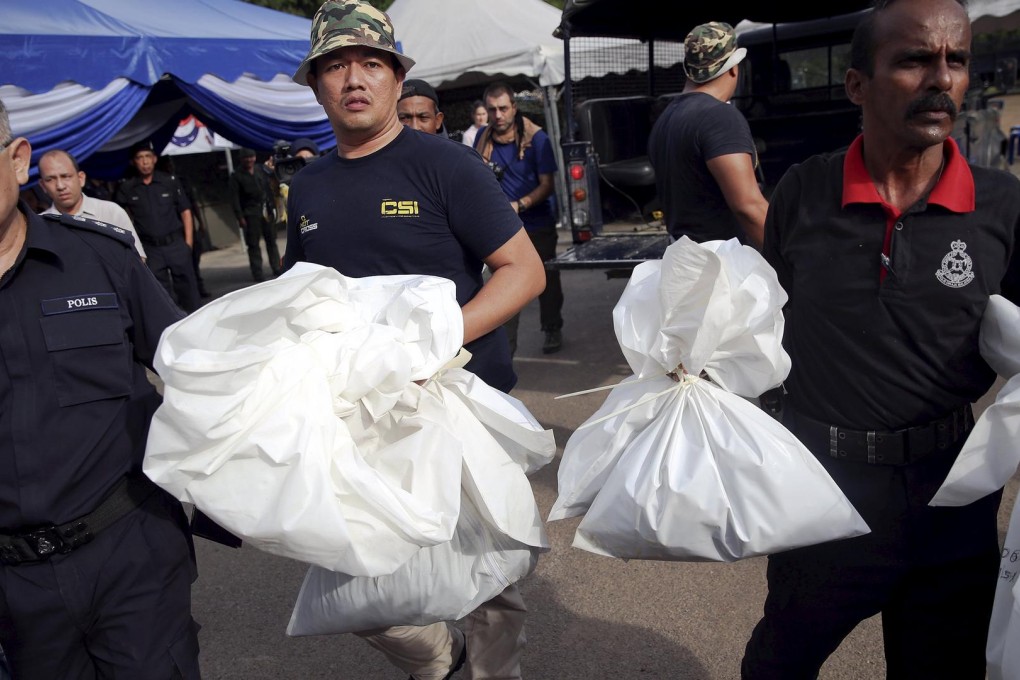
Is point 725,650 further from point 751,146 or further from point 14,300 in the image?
point 14,300

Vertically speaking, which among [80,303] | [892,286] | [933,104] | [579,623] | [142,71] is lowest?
[579,623]

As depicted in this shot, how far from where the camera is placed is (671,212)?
4.17m

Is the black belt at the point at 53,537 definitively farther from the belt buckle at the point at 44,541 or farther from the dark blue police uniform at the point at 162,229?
the dark blue police uniform at the point at 162,229

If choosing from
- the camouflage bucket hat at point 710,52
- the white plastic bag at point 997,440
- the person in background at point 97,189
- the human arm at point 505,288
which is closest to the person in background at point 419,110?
the camouflage bucket hat at point 710,52

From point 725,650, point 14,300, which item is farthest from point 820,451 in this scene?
point 14,300

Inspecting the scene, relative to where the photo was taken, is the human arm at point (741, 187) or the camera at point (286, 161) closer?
the human arm at point (741, 187)

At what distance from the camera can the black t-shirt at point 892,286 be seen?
1.86 m

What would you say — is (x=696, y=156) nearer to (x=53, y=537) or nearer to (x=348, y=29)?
(x=348, y=29)

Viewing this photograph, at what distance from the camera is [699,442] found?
71.7 inches

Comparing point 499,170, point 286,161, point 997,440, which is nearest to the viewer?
point 997,440

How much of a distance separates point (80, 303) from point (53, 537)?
0.52 m

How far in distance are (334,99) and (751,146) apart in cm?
216

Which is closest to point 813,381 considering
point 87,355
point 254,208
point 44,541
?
point 87,355

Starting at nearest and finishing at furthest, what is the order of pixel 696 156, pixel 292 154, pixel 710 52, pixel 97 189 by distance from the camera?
1. pixel 696 156
2. pixel 710 52
3. pixel 292 154
4. pixel 97 189
